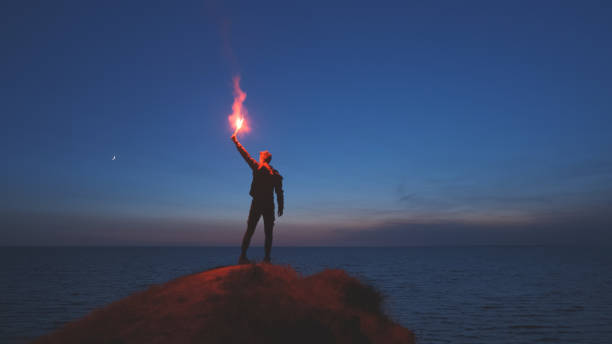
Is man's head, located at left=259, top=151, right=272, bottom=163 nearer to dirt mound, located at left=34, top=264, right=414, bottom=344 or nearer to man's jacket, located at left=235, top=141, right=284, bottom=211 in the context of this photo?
man's jacket, located at left=235, top=141, right=284, bottom=211

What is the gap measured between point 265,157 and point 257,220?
2.16 m

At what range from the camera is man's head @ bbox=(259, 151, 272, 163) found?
12297 millimetres

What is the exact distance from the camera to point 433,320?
90.3ft

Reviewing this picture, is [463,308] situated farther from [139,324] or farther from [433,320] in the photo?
[139,324]

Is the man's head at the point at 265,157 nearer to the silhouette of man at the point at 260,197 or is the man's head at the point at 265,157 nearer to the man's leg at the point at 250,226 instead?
the silhouette of man at the point at 260,197

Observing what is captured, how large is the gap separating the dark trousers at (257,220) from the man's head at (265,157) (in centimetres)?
146

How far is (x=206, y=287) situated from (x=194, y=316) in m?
1.31

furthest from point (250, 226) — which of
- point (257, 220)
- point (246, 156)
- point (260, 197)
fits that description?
point (246, 156)

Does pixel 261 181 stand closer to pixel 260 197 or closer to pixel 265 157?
pixel 260 197

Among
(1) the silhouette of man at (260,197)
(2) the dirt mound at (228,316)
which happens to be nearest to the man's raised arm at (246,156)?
(1) the silhouette of man at (260,197)

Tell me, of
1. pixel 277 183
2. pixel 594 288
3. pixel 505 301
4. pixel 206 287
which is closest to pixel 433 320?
pixel 505 301

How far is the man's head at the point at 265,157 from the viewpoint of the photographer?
12.3m

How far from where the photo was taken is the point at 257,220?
39.2ft

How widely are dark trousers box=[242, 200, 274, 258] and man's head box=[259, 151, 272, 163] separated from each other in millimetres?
1459
